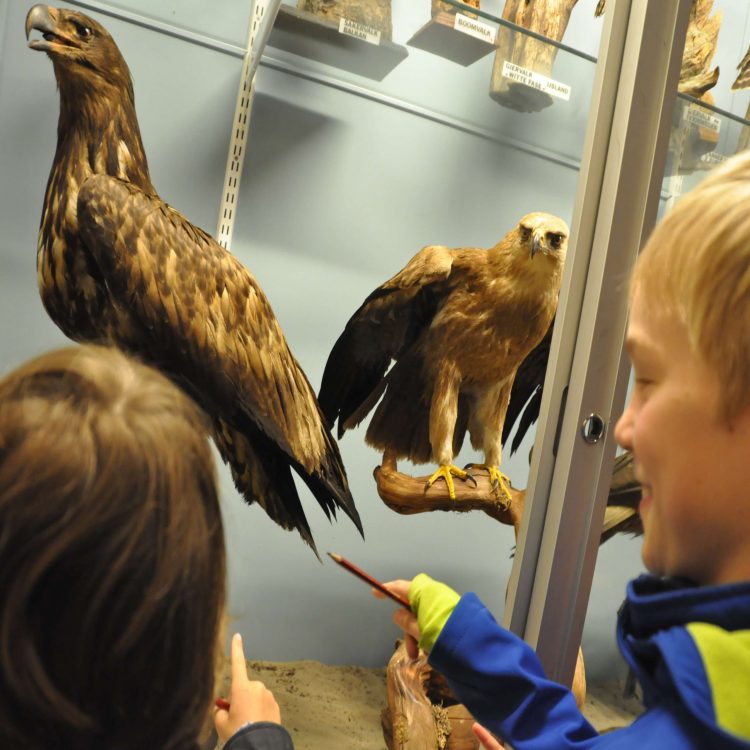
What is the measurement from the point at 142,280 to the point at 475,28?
27.9 inches

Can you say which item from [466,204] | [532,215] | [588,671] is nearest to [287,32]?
[466,204]

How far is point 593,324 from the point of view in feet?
3.92

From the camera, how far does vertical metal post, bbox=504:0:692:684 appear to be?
1.18 m

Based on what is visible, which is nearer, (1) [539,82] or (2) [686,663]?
(2) [686,663]

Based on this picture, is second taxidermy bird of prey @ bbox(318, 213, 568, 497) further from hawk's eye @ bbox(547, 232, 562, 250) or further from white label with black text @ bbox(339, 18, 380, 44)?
white label with black text @ bbox(339, 18, 380, 44)

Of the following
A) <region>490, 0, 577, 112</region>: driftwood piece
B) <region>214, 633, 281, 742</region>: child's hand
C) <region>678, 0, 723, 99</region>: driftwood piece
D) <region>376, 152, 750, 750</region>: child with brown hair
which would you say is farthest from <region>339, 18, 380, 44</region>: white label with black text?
<region>214, 633, 281, 742</region>: child's hand

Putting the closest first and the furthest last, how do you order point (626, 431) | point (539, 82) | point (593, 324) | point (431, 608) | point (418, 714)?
point (626, 431) → point (431, 608) → point (593, 324) → point (418, 714) → point (539, 82)

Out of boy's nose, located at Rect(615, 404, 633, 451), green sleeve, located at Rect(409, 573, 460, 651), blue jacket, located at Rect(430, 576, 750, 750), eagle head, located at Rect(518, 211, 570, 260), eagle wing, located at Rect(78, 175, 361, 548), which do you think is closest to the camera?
blue jacket, located at Rect(430, 576, 750, 750)

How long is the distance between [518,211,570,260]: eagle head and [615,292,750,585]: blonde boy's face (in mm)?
781

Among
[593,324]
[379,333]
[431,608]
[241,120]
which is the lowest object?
[431,608]

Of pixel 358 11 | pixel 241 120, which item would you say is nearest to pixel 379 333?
pixel 241 120

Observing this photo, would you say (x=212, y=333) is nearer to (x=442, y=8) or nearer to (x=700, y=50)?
(x=442, y=8)

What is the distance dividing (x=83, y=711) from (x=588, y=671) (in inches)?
44.7

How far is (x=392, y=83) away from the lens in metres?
1.32
